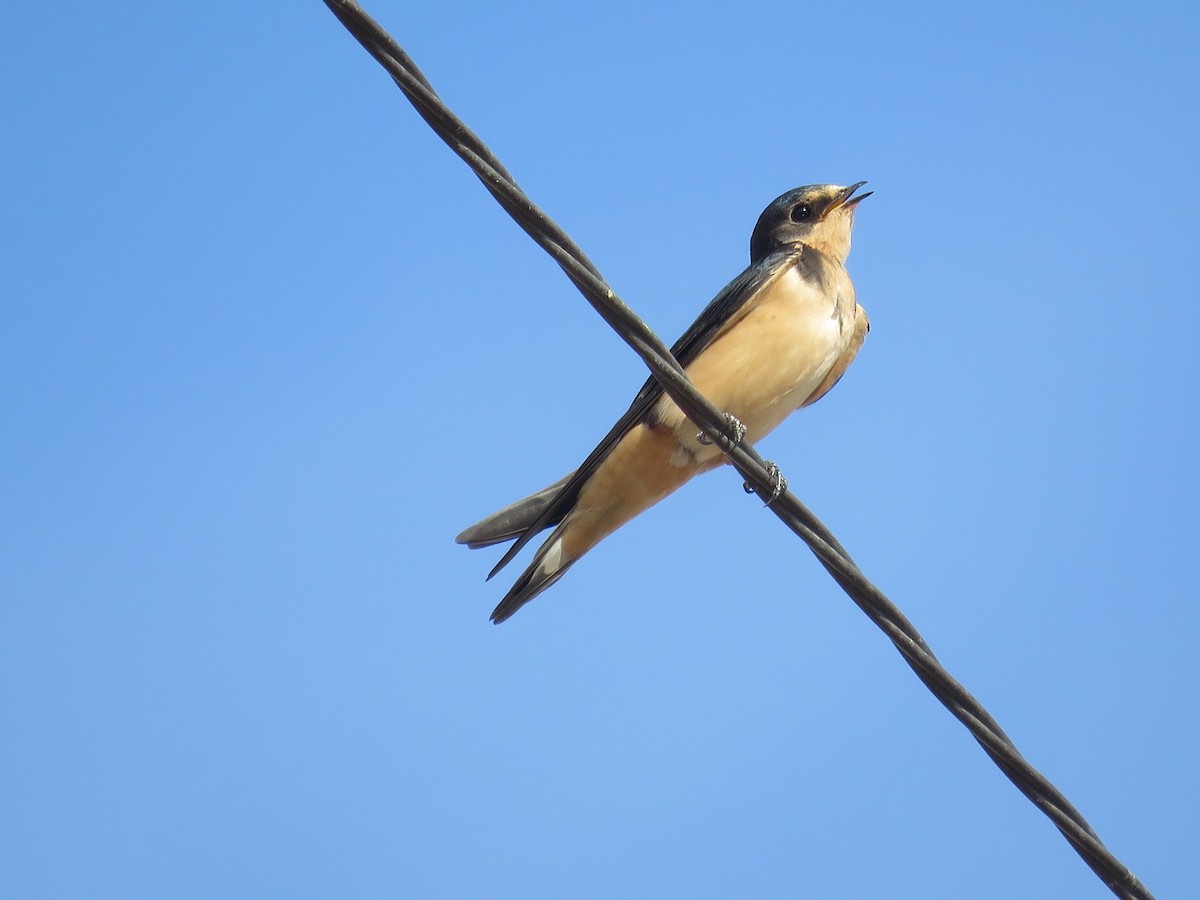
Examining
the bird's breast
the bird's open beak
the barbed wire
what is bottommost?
the barbed wire

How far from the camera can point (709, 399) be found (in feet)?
18.5

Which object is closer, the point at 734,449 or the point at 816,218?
the point at 734,449

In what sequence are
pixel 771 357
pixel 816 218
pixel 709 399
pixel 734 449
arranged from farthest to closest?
pixel 816 218, pixel 771 357, pixel 709 399, pixel 734 449

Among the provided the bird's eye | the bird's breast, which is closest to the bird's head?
the bird's eye

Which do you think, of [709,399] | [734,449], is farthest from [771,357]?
[734,449]

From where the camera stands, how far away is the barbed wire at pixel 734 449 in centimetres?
303

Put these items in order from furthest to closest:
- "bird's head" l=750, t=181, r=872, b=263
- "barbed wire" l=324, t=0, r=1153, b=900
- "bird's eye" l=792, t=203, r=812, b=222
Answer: "bird's eye" l=792, t=203, r=812, b=222
"bird's head" l=750, t=181, r=872, b=263
"barbed wire" l=324, t=0, r=1153, b=900

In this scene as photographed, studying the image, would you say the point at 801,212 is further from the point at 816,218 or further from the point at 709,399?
the point at 709,399

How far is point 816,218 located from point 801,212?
0.13m

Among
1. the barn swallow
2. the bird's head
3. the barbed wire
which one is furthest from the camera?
the bird's head

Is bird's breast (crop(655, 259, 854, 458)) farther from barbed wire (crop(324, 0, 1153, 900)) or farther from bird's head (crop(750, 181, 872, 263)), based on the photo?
barbed wire (crop(324, 0, 1153, 900))

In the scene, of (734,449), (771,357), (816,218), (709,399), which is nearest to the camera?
(734,449)

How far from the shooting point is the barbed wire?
9.93 feet

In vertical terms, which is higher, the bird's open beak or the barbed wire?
the bird's open beak
